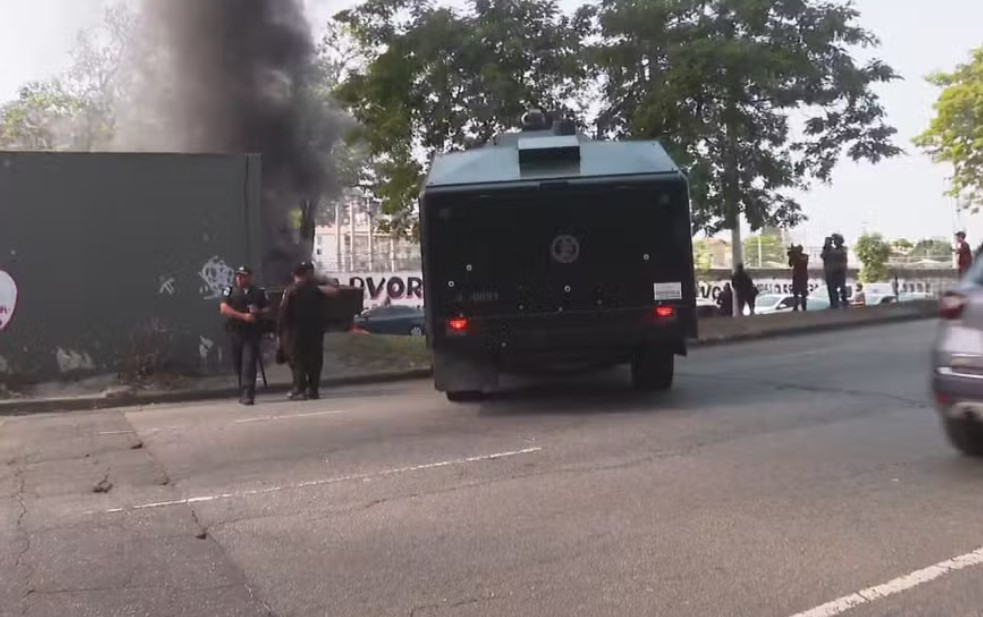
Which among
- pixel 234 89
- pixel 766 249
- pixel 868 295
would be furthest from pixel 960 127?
pixel 766 249

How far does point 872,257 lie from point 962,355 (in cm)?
5062

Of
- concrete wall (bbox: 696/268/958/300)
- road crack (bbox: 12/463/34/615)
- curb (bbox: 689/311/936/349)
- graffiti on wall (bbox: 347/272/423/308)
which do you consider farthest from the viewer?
concrete wall (bbox: 696/268/958/300)

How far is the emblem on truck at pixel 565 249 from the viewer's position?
941cm

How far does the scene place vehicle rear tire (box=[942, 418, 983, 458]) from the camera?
21.0 feet

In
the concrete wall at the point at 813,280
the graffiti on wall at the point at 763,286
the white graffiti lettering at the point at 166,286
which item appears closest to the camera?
the white graffiti lettering at the point at 166,286

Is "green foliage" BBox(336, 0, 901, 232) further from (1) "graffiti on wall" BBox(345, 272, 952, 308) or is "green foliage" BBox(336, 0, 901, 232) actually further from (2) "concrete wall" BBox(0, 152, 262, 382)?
(1) "graffiti on wall" BBox(345, 272, 952, 308)

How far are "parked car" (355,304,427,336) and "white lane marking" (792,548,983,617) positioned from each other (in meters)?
22.7

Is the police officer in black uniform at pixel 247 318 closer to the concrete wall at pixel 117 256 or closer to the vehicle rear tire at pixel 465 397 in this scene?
the concrete wall at pixel 117 256

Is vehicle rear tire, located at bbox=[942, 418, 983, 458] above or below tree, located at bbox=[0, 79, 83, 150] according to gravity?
below

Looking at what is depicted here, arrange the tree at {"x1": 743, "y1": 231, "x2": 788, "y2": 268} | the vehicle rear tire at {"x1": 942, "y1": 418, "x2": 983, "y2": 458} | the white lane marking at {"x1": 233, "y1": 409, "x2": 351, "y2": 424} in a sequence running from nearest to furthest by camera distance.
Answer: the vehicle rear tire at {"x1": 942, "y1": 418, "x2": 983, "y2": 458}
the white lane marking at {"x1": 233, "y1": 409, "x2": 351, "y2": 424}
the tree at {"x1": 743, "y1": 231, "x2": 788, "y2": 268}

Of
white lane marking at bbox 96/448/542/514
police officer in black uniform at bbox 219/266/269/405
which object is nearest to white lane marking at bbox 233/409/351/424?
police officer in black uniform at bbox 219/266/269/405

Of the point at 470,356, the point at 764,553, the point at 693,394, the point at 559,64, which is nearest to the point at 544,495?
the point at 764,553

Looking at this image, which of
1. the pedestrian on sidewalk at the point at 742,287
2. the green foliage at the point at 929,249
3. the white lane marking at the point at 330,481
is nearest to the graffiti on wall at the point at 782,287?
the pedestrian on sidewalk at the point at 742,287

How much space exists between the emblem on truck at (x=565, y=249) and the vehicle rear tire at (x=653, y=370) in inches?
50.4
